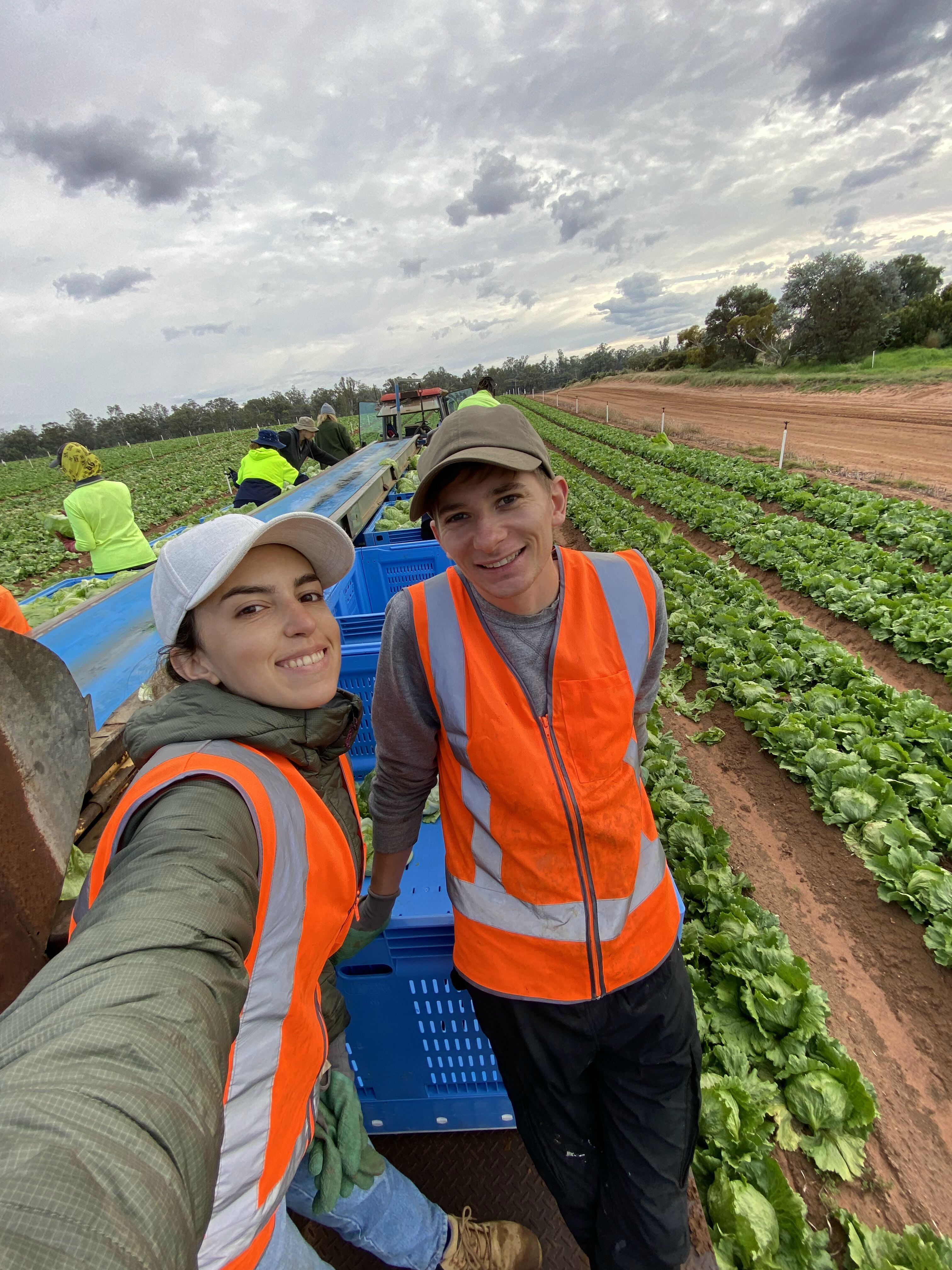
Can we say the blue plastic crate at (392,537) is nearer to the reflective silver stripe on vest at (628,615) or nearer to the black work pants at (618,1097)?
the reflective silver stripe on vest at (628,615)

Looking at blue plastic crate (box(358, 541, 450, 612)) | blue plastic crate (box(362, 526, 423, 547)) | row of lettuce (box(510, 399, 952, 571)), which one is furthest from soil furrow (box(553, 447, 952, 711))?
blue plastic crate (box(362, 526, 423, 547))

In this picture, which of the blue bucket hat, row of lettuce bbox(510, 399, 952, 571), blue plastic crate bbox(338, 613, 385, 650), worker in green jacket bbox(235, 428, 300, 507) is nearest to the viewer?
blue plastic crate bbox(338, 613, 385, 650)

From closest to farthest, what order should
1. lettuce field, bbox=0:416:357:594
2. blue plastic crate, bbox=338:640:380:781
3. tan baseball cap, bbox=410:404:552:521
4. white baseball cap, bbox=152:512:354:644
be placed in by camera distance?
white baseball cap, bbox=152:512:354:644 < tan baseball cap, bbox=410:404:552:521 < blue plastic crate, bbox=338:640:380:781 < lettuce field, bbox=0:416:357:594

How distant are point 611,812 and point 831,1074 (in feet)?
6.95

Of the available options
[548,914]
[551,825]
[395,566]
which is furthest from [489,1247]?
[395,566]

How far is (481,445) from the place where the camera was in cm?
141

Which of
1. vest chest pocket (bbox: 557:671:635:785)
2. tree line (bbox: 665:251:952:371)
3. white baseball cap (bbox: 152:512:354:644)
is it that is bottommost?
vest chest pocket (bbox: 557:671:635:785)

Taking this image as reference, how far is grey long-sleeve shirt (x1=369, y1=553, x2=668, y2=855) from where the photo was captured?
1530 mm

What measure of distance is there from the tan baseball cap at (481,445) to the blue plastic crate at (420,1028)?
4.36 feet

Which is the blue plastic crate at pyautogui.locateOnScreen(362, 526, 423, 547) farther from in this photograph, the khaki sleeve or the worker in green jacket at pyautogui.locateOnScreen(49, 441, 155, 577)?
the khaki sleeve

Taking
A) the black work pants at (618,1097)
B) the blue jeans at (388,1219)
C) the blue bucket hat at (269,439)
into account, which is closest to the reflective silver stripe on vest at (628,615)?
the black work pants at (618,1097)

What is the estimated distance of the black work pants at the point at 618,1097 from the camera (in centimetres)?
147

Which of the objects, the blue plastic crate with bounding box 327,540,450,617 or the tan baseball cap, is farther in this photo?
Result: the blue plastic crate with bounding box 327,540,450,617

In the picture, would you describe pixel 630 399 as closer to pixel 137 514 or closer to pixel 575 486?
pixel 575 486
